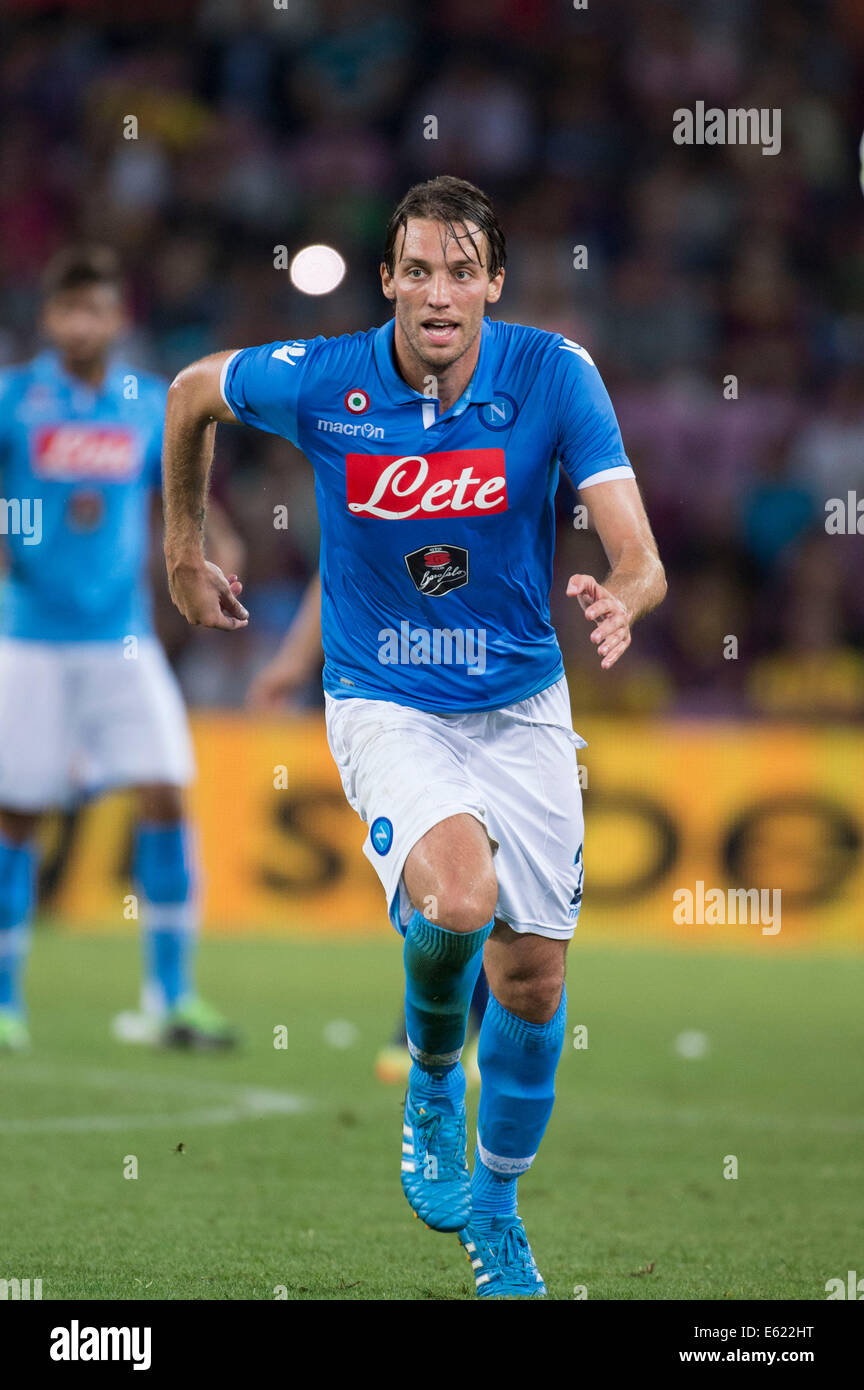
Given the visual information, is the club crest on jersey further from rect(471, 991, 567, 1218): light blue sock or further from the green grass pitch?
the green grass pitch

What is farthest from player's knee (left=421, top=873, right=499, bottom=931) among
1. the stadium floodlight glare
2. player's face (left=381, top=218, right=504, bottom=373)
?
the stadium floodlight glare

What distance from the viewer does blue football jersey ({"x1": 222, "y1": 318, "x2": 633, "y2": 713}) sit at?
4.33 metres

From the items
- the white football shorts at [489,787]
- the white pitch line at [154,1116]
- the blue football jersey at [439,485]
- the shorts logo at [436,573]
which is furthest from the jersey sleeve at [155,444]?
the shorts logo at [436,573]

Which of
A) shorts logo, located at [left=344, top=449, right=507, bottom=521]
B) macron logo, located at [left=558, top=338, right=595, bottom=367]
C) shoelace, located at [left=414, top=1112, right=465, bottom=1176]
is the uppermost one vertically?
macron logo, located at [left=558, top=338, right=595, bottom=367]

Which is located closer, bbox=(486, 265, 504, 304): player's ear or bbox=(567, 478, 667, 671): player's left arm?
bbox=(567, 478, 667, 671): player's left arm

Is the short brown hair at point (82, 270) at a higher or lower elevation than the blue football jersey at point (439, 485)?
higher

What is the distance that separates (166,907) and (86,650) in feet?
3.53

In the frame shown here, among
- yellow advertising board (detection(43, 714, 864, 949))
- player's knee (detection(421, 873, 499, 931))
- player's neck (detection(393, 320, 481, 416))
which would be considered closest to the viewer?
player's knee (detection(421, 873, 499, 931))

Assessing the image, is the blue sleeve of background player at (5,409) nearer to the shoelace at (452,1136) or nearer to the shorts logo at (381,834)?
the shorts logo at (381,834)

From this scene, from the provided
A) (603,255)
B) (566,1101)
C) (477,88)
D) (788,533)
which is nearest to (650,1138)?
(566,1101)

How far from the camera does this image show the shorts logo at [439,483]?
4324 millimetres

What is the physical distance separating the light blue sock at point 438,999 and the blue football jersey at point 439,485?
1.91 feet

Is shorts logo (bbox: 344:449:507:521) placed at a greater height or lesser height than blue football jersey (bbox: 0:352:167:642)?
lesser
